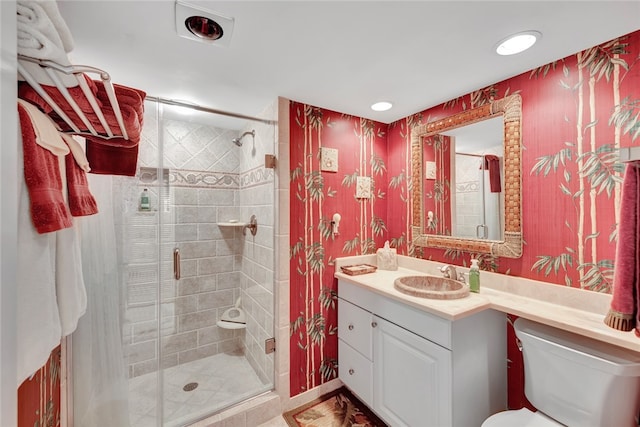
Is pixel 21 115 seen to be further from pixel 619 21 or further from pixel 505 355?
pixel 505 355

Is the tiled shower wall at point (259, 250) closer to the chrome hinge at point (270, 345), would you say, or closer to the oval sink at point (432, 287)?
the chrome hinge at point (270, 345)

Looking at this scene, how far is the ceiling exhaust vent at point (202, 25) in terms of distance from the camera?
100 cm

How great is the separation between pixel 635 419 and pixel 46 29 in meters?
2.30

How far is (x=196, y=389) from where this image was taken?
1.96 m

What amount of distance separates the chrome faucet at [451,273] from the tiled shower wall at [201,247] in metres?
1.18

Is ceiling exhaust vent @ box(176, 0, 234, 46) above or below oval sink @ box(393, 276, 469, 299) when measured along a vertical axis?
above

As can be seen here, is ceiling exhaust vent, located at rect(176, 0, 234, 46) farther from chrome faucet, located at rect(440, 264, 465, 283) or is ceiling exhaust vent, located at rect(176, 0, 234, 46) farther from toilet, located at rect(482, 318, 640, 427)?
toilet, located at rect(482, 318, 640, 427)

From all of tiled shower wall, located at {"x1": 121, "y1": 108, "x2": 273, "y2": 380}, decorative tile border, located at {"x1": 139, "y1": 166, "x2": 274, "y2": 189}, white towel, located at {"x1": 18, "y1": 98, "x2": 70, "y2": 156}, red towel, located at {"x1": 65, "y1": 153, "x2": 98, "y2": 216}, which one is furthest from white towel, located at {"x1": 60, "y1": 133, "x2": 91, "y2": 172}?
decorative tile border, located at {"x1": 139, "y1": 166, "x2": 274, "y2": 189}

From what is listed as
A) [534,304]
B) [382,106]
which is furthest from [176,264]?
[534,304]

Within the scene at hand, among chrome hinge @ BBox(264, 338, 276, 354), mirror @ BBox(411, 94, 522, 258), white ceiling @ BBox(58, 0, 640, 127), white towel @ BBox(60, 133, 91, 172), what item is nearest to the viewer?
white towel @ BBox(60, 133, 91, 172)

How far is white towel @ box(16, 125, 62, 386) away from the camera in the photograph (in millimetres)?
619

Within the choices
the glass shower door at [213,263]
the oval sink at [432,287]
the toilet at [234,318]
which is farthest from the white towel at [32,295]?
the toilet at [234,318]

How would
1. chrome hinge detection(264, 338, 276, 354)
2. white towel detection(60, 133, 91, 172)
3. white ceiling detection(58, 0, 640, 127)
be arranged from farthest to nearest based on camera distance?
chrome hinge detection(264, 338, 276, 354), white ceiling detection(58, 0, 640, 127), white towel detection(60, 133, 91, 172)

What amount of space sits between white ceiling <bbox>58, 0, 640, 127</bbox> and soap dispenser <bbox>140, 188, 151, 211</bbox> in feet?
2.22
